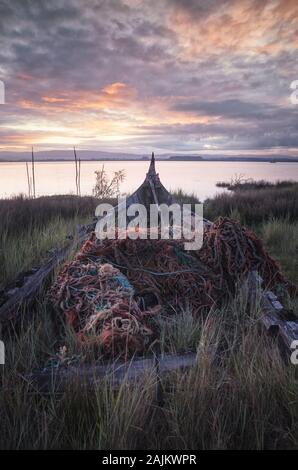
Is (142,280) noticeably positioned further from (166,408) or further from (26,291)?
(166,408)

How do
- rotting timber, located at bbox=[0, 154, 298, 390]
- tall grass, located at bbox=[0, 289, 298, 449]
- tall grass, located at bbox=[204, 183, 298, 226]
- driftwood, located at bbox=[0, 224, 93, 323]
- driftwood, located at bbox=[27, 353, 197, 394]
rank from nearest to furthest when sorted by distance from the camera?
tall grass, located at bbox=[0, 289, 298, 449] < driftwood, located at bbox=[27, 353, 197, 394] < rotting timber, located at bbox=[0, 154, 298, 390] < driftwood, located at bbox=[0, 224, 93, 323] < tall grass, located at bbox=[204, 183, 298, 226]

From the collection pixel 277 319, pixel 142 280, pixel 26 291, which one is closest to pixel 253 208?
pixel 142 280

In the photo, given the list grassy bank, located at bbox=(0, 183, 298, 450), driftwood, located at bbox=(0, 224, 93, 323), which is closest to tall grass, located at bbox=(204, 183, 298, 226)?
driftwood, located at bbox=(0, 224, 93, 323)

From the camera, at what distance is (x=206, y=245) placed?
4758 mm

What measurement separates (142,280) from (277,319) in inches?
62.4

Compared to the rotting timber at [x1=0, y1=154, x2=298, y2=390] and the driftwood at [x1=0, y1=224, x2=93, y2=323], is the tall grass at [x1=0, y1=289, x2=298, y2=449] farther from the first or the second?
the driftwood at [x1=0, y1=224, x2=93, y2=323]

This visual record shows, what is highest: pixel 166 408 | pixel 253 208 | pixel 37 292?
pixel 253 208

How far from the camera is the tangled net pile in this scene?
3082 mm

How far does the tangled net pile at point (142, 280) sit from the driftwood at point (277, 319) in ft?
1.78

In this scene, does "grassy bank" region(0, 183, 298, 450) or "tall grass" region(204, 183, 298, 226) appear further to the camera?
"tall grass" region(204, 183, 298, 226)

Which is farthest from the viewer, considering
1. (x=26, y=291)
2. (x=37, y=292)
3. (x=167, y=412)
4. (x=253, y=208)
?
(x=253, y=208)

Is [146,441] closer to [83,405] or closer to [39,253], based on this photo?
[83,405]

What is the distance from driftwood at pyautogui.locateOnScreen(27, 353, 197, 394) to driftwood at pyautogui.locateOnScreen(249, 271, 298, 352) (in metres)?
0.92

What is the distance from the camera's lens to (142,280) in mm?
4156
